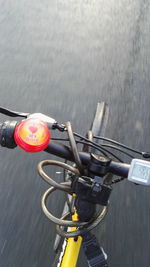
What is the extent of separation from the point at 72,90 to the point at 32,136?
2198 millimetres

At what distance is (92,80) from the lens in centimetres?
313

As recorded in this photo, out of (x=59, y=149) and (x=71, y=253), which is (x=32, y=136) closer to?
(x=59, y=149)

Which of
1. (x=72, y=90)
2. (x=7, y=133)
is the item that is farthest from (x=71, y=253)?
(x=72, y=90)

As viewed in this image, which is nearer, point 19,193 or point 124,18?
point 19,193

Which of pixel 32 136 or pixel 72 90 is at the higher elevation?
pixel 72 90

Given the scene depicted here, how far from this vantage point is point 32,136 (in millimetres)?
802

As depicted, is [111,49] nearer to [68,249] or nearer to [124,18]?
[124,18]

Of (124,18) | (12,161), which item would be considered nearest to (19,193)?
(12,161)

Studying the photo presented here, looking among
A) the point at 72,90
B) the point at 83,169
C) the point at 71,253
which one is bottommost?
the point at 71,253

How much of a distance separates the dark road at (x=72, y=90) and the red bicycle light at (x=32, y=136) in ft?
4.12

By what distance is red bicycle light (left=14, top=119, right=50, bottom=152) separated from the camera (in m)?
0.80

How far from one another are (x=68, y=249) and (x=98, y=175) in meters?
0.46

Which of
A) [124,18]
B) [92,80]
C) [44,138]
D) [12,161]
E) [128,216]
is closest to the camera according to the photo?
[44,138]

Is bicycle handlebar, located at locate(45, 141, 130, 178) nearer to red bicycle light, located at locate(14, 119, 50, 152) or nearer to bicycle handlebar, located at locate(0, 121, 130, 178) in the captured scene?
bicycle handlebar, located at locate(0, 121, 130, 178)
